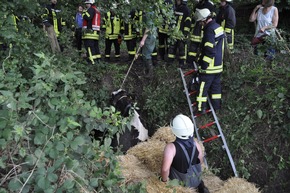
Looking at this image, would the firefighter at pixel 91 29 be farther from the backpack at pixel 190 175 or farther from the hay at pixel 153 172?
the backpack at pixel 190 175

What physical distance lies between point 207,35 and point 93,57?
2.88 metres

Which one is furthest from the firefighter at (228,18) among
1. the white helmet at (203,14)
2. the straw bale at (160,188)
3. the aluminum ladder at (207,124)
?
the straw bale at (160,188)

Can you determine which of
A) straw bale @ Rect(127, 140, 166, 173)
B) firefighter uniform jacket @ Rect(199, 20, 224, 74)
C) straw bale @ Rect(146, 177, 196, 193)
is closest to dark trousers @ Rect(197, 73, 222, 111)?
firefighter uniform jacket @ Rect(199, 20, 224, 74)

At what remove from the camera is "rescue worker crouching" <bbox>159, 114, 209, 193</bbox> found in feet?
12.5

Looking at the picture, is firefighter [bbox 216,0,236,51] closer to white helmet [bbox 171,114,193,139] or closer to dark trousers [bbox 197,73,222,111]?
dark trousers [bbox 197,73,222,111]

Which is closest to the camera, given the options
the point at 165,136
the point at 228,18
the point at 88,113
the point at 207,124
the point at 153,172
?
the point at 88,113

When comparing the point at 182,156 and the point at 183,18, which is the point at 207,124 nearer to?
the point at 182,156

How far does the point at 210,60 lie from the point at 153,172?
2152 millimetres

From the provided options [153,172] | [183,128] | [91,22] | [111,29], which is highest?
[91,22]

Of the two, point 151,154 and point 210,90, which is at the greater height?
point 210,90

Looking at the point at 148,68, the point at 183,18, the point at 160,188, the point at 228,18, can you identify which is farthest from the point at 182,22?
the point at 160,188

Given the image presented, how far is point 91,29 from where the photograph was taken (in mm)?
6809

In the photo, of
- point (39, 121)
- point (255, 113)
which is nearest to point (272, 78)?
point (255, 113)

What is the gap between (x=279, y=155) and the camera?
17.0 feet
